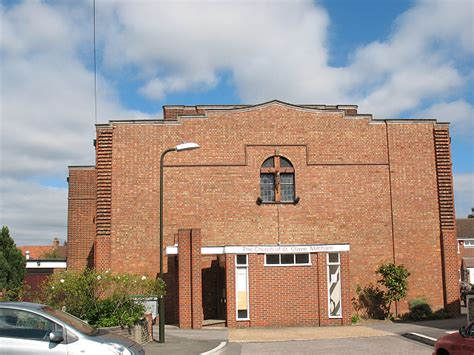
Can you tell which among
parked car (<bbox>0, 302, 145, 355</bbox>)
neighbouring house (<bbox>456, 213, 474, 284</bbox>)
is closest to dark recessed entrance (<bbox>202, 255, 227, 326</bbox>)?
parked car (<bbox>0, 302, 145, 355</bbox>)

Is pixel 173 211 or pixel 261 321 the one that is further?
pixel 173 211

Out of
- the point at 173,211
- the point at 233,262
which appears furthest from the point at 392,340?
the point at 173,211

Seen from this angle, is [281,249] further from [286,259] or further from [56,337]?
[56,337]

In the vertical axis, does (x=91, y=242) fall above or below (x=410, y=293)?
above

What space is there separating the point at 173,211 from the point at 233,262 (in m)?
4.49

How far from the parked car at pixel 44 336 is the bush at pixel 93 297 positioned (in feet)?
23.3

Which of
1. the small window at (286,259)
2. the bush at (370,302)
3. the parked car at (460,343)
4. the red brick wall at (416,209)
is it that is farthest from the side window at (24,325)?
the red brick wall at (416,209)

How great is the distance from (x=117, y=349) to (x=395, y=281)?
18.1 m

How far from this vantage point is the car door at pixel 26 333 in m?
9.16

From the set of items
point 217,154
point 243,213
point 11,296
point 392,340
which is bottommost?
point 392,340

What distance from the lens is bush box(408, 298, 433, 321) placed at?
83.1 feet

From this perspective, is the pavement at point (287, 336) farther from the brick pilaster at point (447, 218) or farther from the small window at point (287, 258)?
the small window at point (287, 258)

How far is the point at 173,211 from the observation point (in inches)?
1031

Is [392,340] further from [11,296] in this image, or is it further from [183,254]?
[11,296]
